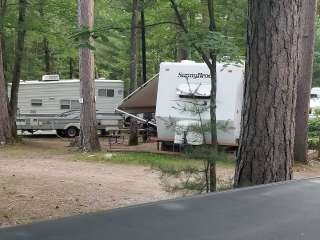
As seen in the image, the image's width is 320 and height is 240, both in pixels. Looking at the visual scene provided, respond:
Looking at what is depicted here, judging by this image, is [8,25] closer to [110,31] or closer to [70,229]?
[110,31]

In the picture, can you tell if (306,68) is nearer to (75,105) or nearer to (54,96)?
(75,105)

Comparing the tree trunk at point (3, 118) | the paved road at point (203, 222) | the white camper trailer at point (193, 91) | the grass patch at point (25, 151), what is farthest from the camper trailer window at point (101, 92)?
the paved road at point (203, 222)

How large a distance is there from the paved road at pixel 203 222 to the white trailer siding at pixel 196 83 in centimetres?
1121

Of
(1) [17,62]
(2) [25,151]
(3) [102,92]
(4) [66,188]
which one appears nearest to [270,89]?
(4) [66,188]

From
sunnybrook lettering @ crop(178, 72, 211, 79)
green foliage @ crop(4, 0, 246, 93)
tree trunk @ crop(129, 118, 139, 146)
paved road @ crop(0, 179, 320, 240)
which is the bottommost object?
tree trunk @ crop(129, 118, 139, 146)

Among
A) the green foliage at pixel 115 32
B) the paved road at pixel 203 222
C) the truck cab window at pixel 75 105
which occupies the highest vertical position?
the green foliage at pixel 115 32

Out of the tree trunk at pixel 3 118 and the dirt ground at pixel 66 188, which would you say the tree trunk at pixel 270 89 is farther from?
the tree trunk at pixel 3 118

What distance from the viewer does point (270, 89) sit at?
541 cm

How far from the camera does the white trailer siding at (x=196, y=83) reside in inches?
553

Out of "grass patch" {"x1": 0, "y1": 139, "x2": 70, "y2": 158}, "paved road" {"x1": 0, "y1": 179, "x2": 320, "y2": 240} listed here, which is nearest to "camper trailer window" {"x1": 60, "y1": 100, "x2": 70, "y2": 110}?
"grass patch" {"x1": 0, "y1": 139, "x2": 70, "y2": 158}

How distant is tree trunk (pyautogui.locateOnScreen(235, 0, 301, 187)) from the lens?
5336mm

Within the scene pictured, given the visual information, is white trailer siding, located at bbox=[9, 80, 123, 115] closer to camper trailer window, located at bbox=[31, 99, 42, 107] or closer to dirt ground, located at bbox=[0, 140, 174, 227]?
camper trailer window, located at bbox=[31, 99, 42, 107]

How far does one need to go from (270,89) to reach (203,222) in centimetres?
341

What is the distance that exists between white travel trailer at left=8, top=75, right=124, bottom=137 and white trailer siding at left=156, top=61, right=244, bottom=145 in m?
8.29
